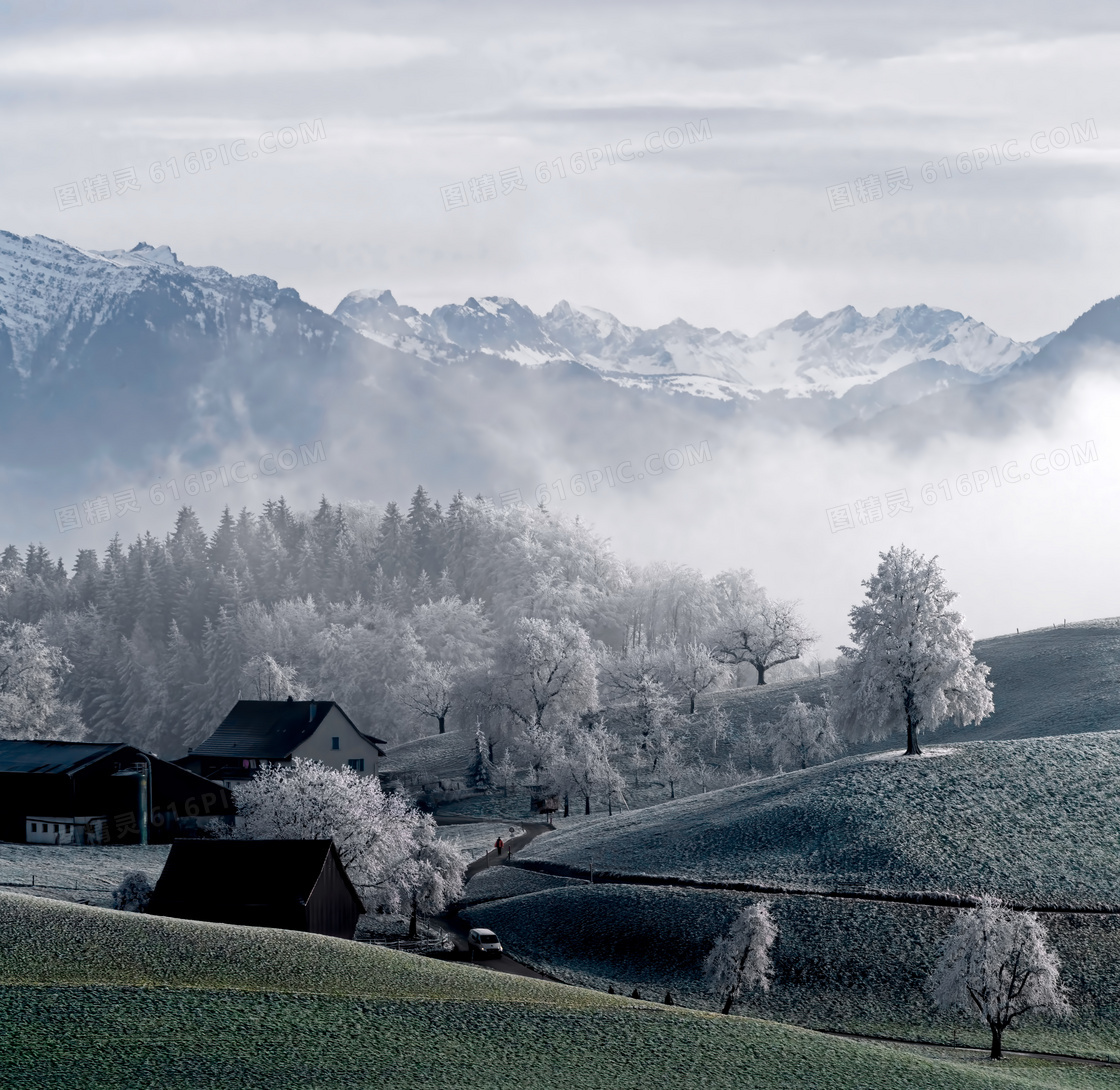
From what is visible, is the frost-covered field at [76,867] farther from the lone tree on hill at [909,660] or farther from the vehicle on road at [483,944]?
the lone tree on hill at [909,660]

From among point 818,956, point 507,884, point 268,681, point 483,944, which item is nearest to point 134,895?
point 483,944

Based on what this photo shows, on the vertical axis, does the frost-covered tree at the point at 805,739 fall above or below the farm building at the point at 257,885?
above

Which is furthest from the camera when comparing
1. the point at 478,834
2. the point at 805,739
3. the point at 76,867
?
the point at 805,739

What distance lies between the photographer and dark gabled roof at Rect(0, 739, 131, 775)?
303ft

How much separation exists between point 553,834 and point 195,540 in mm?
111963

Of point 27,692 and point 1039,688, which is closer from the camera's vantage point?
point 1039,688

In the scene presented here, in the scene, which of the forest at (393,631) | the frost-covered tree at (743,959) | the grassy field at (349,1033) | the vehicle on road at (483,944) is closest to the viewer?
the grassy field at (349,1033)

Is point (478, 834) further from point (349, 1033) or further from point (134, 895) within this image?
point (349, 1033)

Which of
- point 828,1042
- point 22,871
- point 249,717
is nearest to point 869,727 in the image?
point 828,1042

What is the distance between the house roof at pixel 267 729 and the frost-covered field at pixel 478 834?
21.8m

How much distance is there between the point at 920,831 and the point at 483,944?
21.5m

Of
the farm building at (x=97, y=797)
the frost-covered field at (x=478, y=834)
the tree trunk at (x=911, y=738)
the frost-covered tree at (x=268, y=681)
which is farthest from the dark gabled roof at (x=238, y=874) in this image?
the frost-covered tree at (x=268, y=681)

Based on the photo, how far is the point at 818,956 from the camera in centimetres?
5706

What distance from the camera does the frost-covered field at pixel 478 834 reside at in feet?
294
